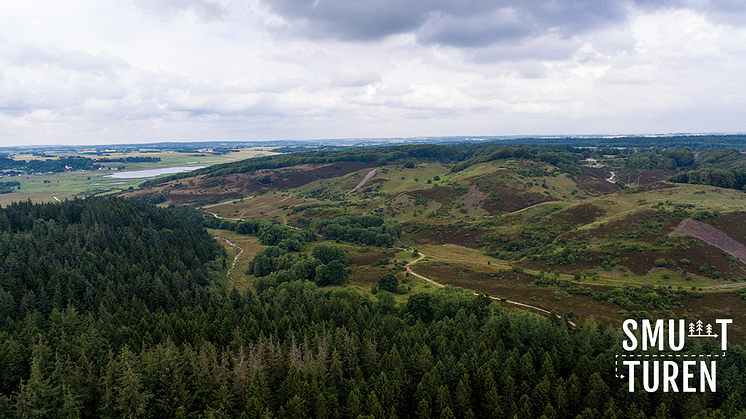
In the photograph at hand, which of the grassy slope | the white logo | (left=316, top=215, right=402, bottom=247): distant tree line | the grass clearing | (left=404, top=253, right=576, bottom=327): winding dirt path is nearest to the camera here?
the white logo

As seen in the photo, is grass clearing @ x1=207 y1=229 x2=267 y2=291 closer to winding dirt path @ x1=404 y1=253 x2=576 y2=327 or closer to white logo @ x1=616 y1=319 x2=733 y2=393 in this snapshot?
winding dirt path @ x1=404 y1=253 x2=576 y2=327

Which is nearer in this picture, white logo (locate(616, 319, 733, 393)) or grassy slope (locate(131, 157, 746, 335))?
white logo (locate(616, 319, 733, 393))

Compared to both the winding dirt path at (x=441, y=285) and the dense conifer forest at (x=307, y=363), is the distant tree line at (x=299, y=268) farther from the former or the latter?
the dense conifer forest at (x=307, y=363)

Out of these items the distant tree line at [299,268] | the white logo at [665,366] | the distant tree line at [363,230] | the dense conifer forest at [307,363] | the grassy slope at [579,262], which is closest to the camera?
the dense conifer forest at [307,363]

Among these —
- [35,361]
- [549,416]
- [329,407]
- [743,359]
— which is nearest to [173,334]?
[35,361]

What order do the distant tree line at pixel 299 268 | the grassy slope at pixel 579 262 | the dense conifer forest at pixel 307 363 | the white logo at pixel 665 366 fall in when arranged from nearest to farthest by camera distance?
the dense conifer forest at pixel 307 363 → the white logo at pixel 665 366 → the grassy slope at pixel 579 262 → the distant tree line at pixel 299 268

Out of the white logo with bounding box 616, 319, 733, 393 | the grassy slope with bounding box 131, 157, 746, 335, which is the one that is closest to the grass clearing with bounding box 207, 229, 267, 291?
the grassy slope with bounding box 131, 157, 746, 335

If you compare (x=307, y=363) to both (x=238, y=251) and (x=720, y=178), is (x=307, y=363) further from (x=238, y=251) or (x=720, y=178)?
(x=720, y=178)

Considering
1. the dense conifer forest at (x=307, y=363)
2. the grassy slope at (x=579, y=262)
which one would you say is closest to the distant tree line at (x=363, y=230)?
the grassy slope at (x=579, y=262)
